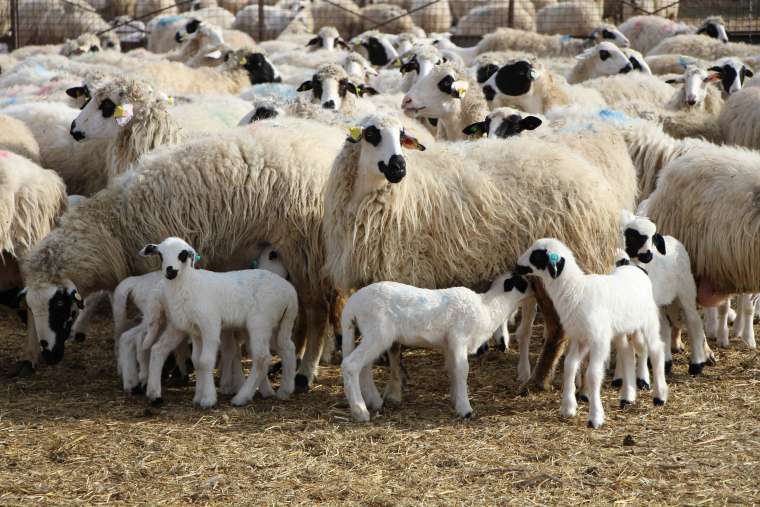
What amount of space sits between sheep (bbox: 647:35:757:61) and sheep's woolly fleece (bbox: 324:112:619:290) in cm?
851

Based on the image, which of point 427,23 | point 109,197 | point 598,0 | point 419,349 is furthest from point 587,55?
point 427,23

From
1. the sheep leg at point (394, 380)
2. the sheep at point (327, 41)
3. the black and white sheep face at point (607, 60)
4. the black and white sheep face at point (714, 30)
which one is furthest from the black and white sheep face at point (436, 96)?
the black and white sheep face at point (714, 30)

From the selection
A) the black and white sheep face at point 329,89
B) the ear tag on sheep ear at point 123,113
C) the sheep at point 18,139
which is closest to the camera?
the ear tag on sheep ear at point 123,113

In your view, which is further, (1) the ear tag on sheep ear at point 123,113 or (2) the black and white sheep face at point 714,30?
(2) the black and white sheep face at point 714,30

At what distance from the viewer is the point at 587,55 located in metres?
12.0

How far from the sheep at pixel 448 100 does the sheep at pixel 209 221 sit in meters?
2.16

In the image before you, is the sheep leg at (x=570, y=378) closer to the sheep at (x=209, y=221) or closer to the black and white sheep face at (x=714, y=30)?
the sheep at (x=209, y=221)

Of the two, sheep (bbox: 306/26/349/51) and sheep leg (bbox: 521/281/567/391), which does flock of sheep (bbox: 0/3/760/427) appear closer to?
sheep leg (bbox: 521/281/567/391)

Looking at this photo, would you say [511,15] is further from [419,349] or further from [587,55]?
[419,349]

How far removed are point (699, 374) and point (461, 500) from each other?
7.76 feet

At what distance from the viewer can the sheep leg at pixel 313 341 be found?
612 cm

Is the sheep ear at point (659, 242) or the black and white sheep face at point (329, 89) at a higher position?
the black and white sheep face at point (329, 89)

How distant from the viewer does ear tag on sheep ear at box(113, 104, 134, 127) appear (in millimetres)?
6832

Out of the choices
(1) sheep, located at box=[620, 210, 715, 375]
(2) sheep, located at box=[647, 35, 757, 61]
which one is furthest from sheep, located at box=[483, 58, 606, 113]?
(2) sheep, located at box=[647, 35, 757, 61]
